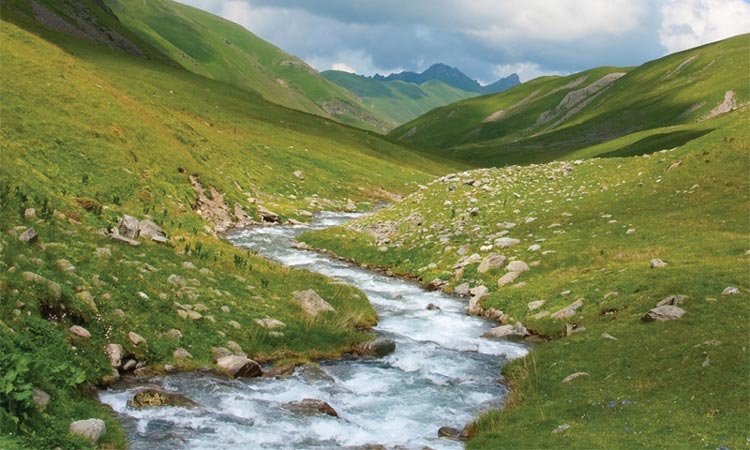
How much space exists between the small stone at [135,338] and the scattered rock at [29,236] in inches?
193

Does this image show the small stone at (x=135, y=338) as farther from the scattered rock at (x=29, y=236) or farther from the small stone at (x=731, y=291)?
the small stone at (x=731, y=291)

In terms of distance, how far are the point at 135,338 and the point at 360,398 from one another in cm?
685

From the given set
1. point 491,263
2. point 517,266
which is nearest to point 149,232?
point 491,263

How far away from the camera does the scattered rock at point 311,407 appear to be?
15286 mm

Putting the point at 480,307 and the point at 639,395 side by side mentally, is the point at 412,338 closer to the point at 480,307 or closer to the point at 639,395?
the point at 480,307

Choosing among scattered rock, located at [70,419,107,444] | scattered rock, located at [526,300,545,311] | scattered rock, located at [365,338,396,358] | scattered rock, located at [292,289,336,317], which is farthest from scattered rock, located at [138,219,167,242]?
scattered rock, located at [526,300,545,311]

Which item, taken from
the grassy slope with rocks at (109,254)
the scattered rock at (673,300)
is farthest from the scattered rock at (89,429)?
the scattered rock at (673,300)

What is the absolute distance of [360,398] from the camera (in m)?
16.8

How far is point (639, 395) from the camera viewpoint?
1509 centimetres

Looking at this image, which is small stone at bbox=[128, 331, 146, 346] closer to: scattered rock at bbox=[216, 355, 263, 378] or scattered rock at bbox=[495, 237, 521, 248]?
scattered rock at bbox=[216, 355, 263, 378]

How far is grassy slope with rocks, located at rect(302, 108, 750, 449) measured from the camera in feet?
46.1

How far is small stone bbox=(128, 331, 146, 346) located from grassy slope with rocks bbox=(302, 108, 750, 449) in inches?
392

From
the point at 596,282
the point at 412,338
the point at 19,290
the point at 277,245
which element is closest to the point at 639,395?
the point at 412,338

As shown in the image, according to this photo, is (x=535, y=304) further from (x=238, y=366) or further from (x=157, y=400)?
(x=157, y=400)
